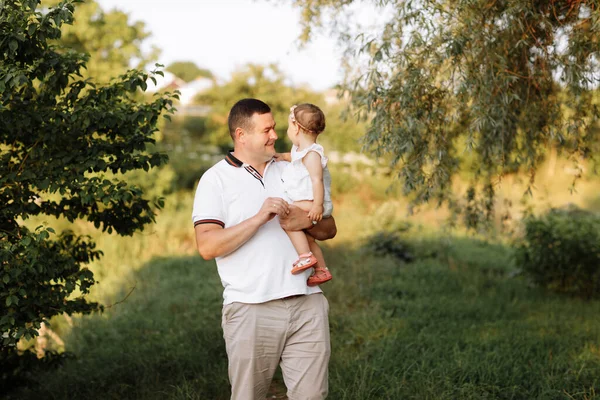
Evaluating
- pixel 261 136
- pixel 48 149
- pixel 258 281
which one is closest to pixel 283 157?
pixel 261 136

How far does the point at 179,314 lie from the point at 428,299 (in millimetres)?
2976

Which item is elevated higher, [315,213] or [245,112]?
[245,112]

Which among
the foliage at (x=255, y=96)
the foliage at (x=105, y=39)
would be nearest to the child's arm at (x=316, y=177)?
the foliage at (x=105, y=39)

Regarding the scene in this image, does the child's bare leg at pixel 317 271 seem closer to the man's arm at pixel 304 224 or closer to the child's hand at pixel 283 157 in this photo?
Result: the man's arm at pixel 304 224

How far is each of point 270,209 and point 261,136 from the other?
403 millimetres

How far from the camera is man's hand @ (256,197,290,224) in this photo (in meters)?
2.94

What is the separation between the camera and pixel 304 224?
3.23 meters

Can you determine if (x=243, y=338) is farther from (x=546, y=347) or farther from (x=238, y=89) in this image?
(x=238, y=89)

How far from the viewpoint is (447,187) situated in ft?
20.9

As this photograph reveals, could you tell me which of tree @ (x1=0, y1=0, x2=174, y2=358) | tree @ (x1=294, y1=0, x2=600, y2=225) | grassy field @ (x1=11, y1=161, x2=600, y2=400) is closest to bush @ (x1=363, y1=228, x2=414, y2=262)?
grassy field @ (x1=11, y1=161, x2=600, y2=400)

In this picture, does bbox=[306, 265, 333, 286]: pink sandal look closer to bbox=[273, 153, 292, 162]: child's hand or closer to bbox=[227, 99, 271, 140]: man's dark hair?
bbox=[273, 153, 292, 162]: child's hand

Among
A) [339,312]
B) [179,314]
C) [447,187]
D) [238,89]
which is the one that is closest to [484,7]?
[447,187]

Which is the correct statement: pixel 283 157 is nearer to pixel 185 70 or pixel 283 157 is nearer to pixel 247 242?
pixel 247 242

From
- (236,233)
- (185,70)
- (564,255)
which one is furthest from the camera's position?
(185,70)
